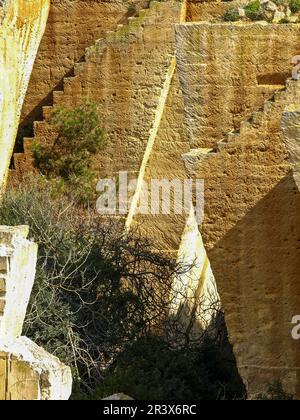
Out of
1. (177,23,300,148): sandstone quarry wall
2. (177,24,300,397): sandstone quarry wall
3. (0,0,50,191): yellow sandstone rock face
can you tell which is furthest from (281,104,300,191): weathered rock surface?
(0,0,50,191): yellow sandstone rock face

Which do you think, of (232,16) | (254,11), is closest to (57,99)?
(254,11)

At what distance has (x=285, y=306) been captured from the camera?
1065 inches

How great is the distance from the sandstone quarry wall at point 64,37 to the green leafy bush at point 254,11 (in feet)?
18.9

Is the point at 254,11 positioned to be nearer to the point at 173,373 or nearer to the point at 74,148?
the point at 173,373

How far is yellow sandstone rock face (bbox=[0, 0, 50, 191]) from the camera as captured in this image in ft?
111

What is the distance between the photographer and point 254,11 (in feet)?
99.0

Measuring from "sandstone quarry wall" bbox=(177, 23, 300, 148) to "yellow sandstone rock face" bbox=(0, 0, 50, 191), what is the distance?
544 cm

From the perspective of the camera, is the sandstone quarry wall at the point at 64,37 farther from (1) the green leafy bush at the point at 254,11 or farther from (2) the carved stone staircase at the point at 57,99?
(1) the green leafy bush at the point at 254,11

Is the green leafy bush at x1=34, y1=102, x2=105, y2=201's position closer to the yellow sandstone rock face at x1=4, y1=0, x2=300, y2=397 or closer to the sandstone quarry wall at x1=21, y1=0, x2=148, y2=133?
the sandstone quarry wall at x1=21, y1=0, x2=148, y2=133

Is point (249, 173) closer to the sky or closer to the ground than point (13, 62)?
closer to the ground

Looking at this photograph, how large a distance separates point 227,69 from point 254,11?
176cm

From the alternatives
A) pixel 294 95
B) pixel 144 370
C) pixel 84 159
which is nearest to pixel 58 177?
pixel 84 159

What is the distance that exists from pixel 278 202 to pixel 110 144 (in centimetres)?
827

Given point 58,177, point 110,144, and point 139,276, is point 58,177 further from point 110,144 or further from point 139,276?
point 139,276
